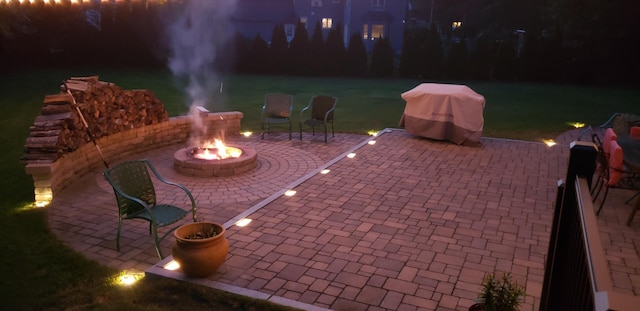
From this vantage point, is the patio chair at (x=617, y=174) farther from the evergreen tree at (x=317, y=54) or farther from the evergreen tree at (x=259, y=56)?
the evergreen tree at (x=259, y=56)

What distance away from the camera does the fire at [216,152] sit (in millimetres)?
8711

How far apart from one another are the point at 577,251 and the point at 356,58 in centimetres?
2523

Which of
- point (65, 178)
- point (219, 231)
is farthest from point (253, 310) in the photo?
point (65, 178)

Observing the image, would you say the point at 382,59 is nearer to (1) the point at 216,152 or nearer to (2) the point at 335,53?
(2) the point at 335,53

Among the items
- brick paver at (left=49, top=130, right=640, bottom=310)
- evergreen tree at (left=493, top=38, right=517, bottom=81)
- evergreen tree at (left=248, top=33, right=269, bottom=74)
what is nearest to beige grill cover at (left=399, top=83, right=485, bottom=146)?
brick paver at (left=49, top=130, right=640, bottom=310)

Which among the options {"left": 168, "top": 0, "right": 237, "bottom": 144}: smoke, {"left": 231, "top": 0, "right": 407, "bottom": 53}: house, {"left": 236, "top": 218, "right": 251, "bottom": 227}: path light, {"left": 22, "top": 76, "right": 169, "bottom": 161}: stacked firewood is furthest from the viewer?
{"left": 231, "top": 0, "right": 407, "bottom": 53}: house

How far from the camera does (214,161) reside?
8422mm

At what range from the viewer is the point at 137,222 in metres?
6.41

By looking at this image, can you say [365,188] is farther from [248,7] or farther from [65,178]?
[248,7]

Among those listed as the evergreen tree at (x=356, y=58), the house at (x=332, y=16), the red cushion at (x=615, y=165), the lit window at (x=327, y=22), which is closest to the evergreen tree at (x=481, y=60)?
the evergreen tree at (x=356, y=58)

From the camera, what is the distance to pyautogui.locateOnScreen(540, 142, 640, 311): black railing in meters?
1.95

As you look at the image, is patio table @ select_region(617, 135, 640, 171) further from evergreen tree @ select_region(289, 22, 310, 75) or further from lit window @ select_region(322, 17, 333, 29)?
lit window @ select_region(322, 17, 333, 29)

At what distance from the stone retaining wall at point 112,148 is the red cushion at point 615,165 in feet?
25.3

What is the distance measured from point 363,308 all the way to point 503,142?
7.99 m
